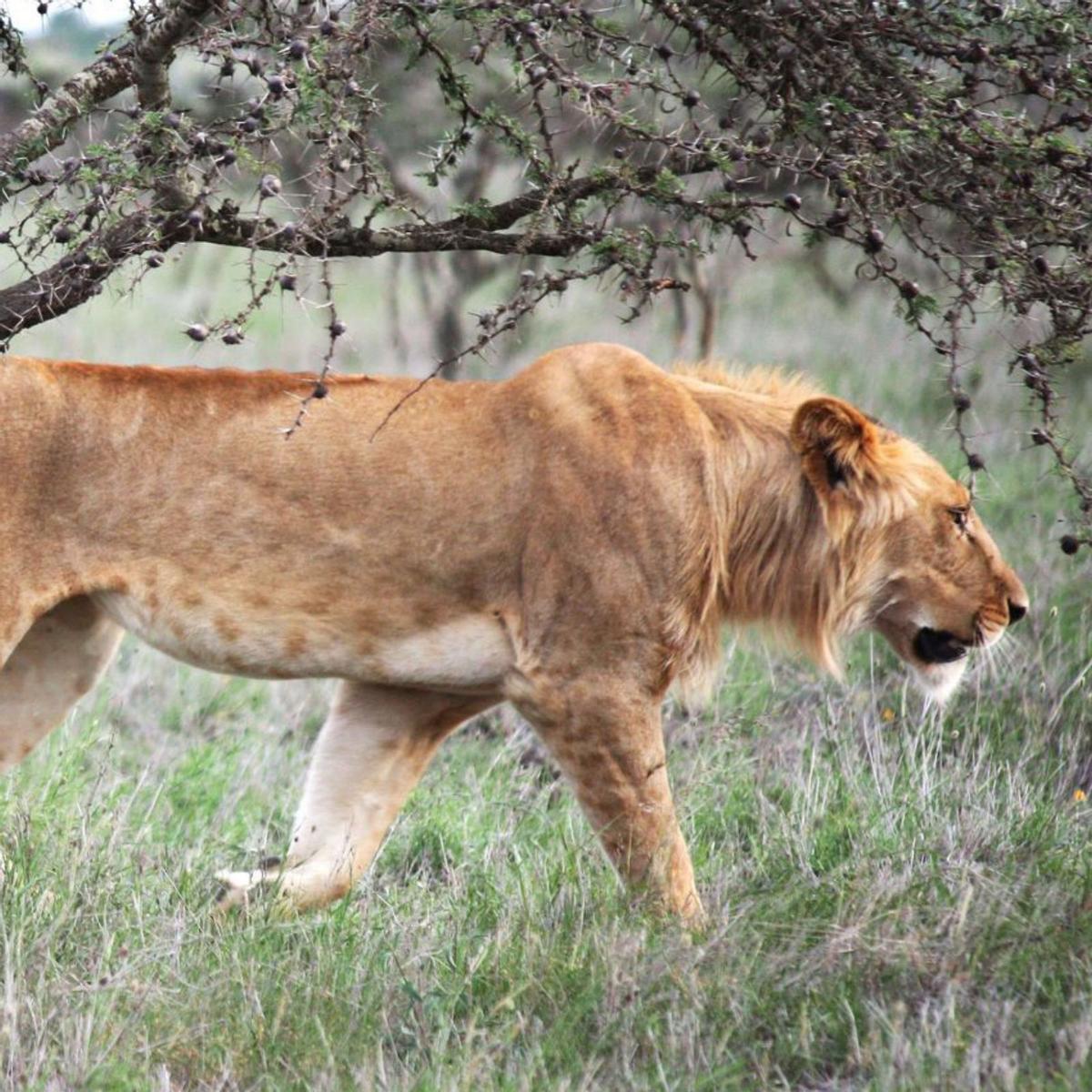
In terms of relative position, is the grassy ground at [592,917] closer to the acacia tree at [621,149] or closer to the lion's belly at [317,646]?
the lion's belly at [317,646]

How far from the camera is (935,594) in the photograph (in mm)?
4258

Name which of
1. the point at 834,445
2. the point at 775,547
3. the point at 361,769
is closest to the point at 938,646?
the point at 775,547

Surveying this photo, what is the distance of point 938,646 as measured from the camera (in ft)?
14.3

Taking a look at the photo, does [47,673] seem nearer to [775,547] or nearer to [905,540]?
[775,547]

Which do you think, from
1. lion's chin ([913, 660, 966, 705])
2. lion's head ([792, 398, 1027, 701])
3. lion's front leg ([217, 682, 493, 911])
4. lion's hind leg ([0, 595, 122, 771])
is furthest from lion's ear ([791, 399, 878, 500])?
lion's hind leg ([0, 595, 122, 771])

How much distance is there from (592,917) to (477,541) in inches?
35.8

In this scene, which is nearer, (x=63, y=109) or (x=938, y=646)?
(x=63, y=109)

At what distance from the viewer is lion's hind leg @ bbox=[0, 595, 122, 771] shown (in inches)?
164

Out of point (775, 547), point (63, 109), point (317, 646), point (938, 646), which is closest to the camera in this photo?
point (63, 109)

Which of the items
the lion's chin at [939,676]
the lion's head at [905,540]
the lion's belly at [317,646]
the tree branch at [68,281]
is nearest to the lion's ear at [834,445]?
the lion's head at [905,540]

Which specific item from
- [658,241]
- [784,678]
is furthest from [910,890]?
[784,678]

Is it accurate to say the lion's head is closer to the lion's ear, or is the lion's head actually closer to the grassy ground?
the lion's ear

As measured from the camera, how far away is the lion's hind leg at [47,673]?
13.6 ft

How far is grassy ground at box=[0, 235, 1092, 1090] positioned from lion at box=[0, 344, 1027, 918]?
1.02ft
